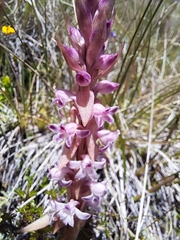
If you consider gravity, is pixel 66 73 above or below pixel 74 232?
above

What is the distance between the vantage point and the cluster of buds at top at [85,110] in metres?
0.88

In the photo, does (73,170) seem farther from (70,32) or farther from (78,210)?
(70,32)

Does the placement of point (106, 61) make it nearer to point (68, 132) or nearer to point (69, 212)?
point (68, 132)

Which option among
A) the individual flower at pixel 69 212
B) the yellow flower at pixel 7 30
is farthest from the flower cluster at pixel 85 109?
the yellow flower at pixel 7 30

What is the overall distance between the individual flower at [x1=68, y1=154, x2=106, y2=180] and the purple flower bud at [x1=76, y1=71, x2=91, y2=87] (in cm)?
22

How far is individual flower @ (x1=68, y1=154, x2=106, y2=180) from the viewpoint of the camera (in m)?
0.93

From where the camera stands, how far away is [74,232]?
1068 millimetres

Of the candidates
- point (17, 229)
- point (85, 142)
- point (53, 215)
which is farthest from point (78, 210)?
point (17, 229)

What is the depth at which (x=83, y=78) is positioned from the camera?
87 centimetres

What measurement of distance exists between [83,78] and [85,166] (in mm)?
257

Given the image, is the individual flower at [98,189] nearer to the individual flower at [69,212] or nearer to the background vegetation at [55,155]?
the individual flower at [69,212]

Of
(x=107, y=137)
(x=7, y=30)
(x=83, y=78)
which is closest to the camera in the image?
(x=83, y=78)

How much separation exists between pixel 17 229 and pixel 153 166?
71cm

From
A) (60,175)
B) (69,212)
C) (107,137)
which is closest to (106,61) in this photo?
(107,137)
